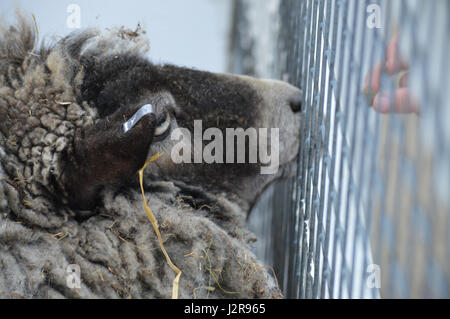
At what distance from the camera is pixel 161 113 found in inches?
63.4

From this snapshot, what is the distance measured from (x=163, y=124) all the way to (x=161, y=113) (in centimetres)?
5

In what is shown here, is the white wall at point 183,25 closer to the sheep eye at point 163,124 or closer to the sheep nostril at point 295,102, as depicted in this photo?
the sheep nostril at point 295,102

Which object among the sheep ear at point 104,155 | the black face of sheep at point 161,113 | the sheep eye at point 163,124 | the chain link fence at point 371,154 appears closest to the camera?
the chain link fence at point 371,154

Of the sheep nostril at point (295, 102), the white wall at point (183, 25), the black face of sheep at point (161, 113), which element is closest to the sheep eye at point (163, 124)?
the black face of sheep at point (161, 113)

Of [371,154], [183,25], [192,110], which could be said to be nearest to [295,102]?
[192,110]

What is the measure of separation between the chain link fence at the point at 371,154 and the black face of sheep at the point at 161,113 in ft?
0.49

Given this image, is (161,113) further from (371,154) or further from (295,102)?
(371,154)

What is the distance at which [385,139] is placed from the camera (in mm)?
1028

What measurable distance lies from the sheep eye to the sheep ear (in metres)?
0.21

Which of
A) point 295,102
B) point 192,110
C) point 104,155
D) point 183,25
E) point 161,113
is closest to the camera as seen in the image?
point 104,155

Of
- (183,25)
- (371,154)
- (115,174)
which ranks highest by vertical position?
(183,25)

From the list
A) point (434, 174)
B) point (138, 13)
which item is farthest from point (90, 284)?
point (138, 13)

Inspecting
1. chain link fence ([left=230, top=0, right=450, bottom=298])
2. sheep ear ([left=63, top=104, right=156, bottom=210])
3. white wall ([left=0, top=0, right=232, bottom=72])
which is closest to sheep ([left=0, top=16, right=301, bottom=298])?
sheep ear ([left=63, top=104, right=156, bottom=210])

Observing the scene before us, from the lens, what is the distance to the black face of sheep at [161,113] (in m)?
1.45
